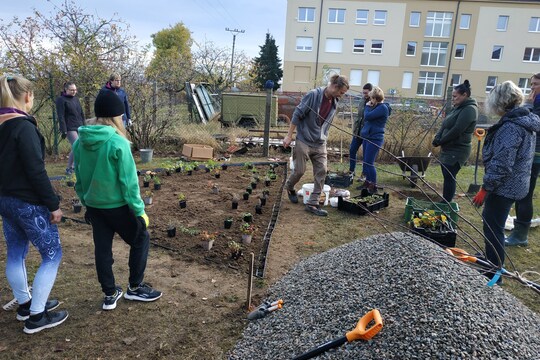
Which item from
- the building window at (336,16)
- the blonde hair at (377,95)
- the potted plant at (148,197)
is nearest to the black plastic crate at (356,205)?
the blonde hair at (377,95)

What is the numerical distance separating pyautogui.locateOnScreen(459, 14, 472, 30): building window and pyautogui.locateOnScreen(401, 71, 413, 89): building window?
5.82 metres

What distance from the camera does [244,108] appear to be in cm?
1365

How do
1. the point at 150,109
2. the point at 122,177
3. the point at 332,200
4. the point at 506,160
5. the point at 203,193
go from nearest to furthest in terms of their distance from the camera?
the point at 122,177 → the point at 506,160 → the point at 332,200 → the point at 203,193 → the point at 150,109

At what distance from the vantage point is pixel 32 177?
229 cm

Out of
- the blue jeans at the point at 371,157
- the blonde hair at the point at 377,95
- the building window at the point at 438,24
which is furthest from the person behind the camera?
the building window at the point at 438,24

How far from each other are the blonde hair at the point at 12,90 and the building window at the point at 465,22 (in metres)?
38.3

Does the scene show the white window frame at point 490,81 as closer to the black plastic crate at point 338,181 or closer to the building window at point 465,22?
the building window at point 465,22

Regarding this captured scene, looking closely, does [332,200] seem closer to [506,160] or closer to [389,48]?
[506,160]

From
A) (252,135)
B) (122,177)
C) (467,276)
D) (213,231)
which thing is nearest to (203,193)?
(213,231)

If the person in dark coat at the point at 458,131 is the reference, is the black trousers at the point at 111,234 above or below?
below

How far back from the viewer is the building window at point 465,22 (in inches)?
1293

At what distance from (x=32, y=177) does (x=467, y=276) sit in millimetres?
2979

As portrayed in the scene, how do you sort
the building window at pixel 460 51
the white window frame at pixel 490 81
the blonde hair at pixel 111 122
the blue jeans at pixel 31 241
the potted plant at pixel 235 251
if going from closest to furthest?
1. the blue jeans at pixel 31 241
2. the blonde hair at pixel 111 122
3. the potted plant at pixel 235 251
4. the building window at pixel 460 51
5. the white window frame at pixel 490 81

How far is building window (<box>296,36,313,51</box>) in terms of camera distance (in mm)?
34156
